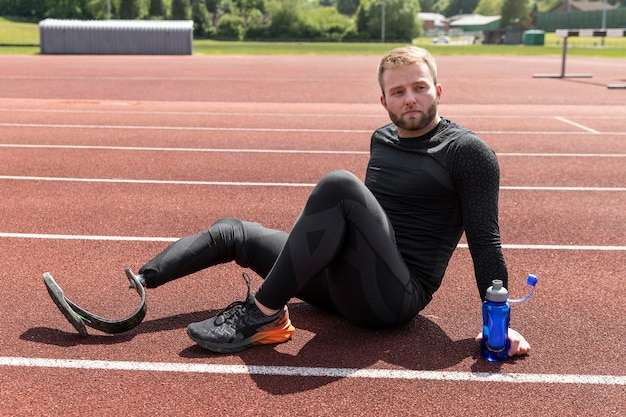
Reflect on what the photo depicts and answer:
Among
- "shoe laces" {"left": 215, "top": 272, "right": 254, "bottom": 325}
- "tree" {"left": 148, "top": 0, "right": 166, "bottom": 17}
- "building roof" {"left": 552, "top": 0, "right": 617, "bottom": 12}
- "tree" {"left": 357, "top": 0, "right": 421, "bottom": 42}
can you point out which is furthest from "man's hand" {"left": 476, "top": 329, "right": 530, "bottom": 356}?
"building roof" {"left": 552, "top": 0, "right": 617, "bottom": 12}

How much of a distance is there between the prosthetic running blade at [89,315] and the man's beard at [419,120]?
144 centimetres

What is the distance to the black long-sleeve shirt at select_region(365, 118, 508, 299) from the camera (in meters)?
3.39

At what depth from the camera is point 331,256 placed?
3.33m

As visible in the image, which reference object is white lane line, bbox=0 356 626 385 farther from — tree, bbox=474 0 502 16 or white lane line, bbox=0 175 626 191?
tree, bbox=474 0 502 16

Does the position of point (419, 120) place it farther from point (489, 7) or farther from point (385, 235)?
point (489, 7)

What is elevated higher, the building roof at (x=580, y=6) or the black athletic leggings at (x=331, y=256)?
the building roof at (x=580, y=6)

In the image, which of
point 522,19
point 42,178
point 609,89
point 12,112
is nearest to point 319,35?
point 522,19

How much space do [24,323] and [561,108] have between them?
12944 millimetres

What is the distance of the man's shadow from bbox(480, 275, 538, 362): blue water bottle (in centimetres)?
7

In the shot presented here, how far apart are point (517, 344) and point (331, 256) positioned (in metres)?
0.97

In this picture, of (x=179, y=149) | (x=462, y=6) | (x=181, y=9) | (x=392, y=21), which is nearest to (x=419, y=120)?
(x=179, y=149)

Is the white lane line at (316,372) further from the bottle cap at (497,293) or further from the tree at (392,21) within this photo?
the tree at (392,21)

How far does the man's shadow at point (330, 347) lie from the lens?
345 centimetres

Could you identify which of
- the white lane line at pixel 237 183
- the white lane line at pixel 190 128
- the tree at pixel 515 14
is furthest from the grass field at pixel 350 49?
the tree at pixel 515 14
